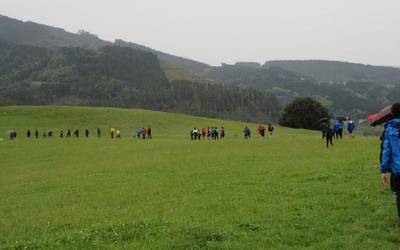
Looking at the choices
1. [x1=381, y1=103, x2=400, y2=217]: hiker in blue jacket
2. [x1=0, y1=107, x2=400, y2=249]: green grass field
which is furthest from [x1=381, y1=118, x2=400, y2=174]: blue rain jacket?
[x1=0, y1=107, x2=400, y2=249]: green grass field

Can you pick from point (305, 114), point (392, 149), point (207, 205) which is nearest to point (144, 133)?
point (305, 114)

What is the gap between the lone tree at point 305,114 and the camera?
400 ft

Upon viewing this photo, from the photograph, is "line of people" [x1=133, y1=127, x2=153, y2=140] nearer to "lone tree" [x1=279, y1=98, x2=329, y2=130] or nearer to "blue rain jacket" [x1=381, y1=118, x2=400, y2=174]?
"lone tree" [x1=279, y1=98, x2=329, y2=130]

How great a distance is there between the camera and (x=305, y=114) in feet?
404

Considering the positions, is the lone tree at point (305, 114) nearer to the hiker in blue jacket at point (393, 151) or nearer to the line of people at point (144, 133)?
the line of people at point (144, 133)

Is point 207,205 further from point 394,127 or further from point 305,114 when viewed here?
point 305,114

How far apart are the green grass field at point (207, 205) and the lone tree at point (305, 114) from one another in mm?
88127

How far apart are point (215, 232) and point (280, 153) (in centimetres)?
2432

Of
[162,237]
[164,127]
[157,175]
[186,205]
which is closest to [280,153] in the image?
[157,175]

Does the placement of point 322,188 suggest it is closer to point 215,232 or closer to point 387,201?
point 387,201

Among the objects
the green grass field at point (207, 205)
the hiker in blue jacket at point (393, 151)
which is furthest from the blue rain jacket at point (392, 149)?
the green grass field at point (207, 205)

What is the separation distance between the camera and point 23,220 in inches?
677

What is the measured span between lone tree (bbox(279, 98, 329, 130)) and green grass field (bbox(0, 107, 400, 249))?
88.1m

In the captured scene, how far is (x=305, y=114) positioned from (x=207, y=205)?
109m
